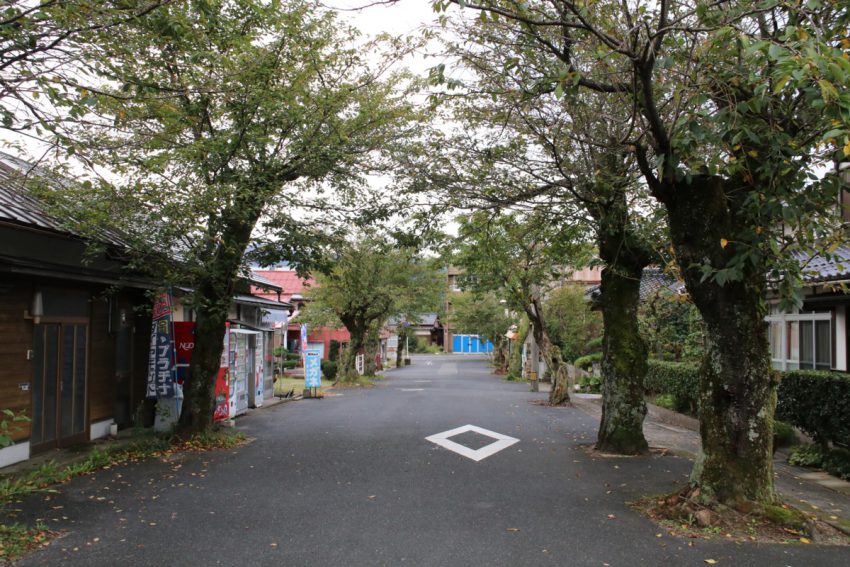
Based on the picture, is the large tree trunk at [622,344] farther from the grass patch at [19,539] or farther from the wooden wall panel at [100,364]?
the wooden wall panel at [100,364]

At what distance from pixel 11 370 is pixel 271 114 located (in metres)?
5.46

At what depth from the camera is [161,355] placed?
1164cm

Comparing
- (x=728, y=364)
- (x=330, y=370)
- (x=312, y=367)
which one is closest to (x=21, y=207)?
(x=728, y=364)

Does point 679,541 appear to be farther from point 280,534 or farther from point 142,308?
point 142,308

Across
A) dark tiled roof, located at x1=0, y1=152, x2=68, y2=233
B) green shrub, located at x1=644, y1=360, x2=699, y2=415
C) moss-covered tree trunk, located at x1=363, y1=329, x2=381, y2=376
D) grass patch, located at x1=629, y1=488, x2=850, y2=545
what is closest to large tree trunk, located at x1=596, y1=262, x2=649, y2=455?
grass patch, located at x1=629, y1=488, x2=850, y2=545

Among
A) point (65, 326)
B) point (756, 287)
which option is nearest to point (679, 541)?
point (756, 287)

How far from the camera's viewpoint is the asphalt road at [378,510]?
525cm

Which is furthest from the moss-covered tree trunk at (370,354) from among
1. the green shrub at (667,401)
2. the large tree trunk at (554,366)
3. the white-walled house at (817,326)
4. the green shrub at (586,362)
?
the white-walled house at (817,326)

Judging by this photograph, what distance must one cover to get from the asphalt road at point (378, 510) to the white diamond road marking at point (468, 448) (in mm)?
215

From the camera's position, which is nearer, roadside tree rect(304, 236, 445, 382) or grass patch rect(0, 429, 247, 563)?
grass patch rect(0, 429, 247, 563)

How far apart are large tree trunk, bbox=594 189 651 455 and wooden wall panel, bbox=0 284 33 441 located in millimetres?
9126

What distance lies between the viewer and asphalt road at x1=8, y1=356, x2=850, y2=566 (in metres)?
5.25

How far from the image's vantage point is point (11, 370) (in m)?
8.92

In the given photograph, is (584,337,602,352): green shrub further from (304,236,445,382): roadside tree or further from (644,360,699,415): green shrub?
(644,360,699,415): green shrub
